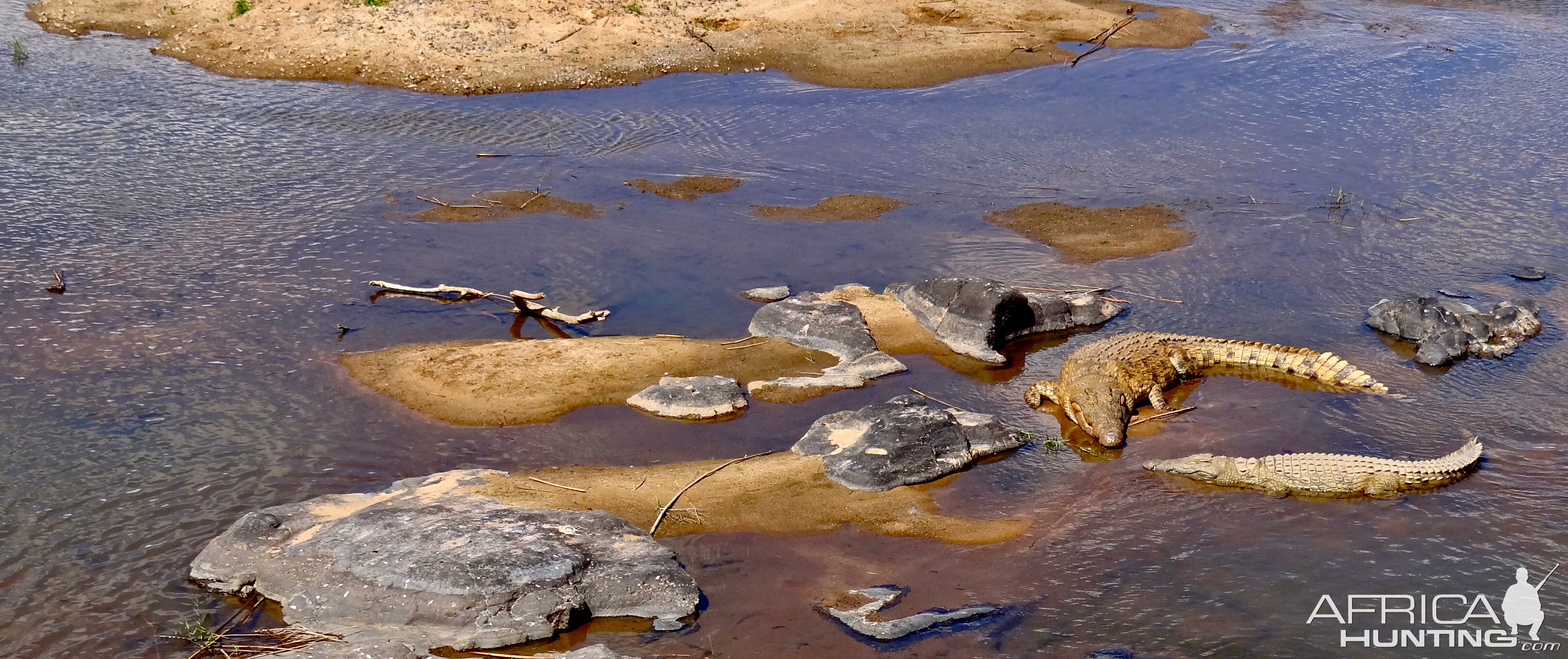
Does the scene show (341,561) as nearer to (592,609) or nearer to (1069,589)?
(592,609)

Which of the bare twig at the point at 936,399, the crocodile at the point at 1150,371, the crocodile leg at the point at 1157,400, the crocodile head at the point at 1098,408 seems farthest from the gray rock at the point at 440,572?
the crocodile leg at the point at 1157,400

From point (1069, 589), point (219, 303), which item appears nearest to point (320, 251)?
point (219, 303)

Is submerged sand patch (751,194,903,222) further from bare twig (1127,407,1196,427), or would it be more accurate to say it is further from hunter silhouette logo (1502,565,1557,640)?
hunter silhouette logo (1502,565,1557,640)

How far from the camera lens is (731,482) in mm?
7441

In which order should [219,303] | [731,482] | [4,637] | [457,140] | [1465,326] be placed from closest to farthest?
[4,637] < [731,482] < [1465,326] < [219,303] < [457,140]

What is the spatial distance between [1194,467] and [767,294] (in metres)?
4.43

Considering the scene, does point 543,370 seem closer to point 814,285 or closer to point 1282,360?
point 814,285

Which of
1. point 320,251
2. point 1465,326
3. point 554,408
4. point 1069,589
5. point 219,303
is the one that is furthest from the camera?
point 320,251

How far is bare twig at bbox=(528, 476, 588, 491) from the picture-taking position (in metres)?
7.30

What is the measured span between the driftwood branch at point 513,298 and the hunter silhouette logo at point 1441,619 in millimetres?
6444

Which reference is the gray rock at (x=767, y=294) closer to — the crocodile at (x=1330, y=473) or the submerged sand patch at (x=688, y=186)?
the submerged sand patch at (x=688, y=186)

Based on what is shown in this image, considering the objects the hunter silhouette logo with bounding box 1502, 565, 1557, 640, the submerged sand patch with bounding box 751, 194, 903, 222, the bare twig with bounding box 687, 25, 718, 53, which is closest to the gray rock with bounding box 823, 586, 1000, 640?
the hunter silhouette logo with bounding box 1502, 565, 1557, 640

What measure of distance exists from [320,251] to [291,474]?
431 centimetres

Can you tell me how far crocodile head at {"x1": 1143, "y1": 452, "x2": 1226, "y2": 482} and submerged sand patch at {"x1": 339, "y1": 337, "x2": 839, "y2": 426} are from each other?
2.87m
